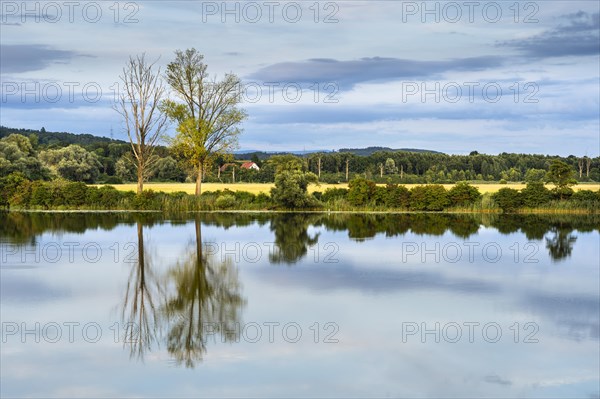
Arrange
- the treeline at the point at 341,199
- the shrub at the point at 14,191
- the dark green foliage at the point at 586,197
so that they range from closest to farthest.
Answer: the treeline at the point at 341,199, the dark green foliage at the point at 586,197, the shrub at the point at 14,191

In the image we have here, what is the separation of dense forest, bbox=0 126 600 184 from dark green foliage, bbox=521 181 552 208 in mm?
22872

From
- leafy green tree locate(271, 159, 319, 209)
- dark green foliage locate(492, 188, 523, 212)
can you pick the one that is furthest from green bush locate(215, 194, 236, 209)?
dark green foliage locate(492, 188, 523, 212)

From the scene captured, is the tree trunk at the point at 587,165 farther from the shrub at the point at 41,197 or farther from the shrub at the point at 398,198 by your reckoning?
the shrub at the point at 41,197

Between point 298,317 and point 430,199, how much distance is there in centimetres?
2260

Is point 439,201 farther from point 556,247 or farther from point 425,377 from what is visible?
point 425,377

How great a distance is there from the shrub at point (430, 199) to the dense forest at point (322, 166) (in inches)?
821

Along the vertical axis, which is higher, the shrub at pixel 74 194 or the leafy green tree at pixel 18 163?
the leafy green tree at pixel 18 163

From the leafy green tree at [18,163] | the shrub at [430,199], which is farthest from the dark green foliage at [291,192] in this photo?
the leafy green tree at [18,163]

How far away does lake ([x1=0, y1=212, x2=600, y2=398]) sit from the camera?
7719 millimetres

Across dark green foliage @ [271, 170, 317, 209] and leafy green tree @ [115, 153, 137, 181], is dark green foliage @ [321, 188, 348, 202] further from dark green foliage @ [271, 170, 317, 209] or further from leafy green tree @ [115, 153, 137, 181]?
leafy green tree @ [115, 153, 137, 181]

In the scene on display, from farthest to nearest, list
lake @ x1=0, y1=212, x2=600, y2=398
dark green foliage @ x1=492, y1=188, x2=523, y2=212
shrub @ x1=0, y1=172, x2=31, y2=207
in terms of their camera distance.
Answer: shrub @ x1=0, y1=172, x2=31, y2=207, dark green foliage @ x1=492, y1=188, x2=523, y2=212, lake @ x1=0, y1=212, x2=600, y2=398

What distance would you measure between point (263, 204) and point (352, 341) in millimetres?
24022

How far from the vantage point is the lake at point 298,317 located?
7.72m

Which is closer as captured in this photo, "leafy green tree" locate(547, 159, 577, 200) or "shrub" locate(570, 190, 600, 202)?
"shrub" locate(570, 190, 600, 202)
